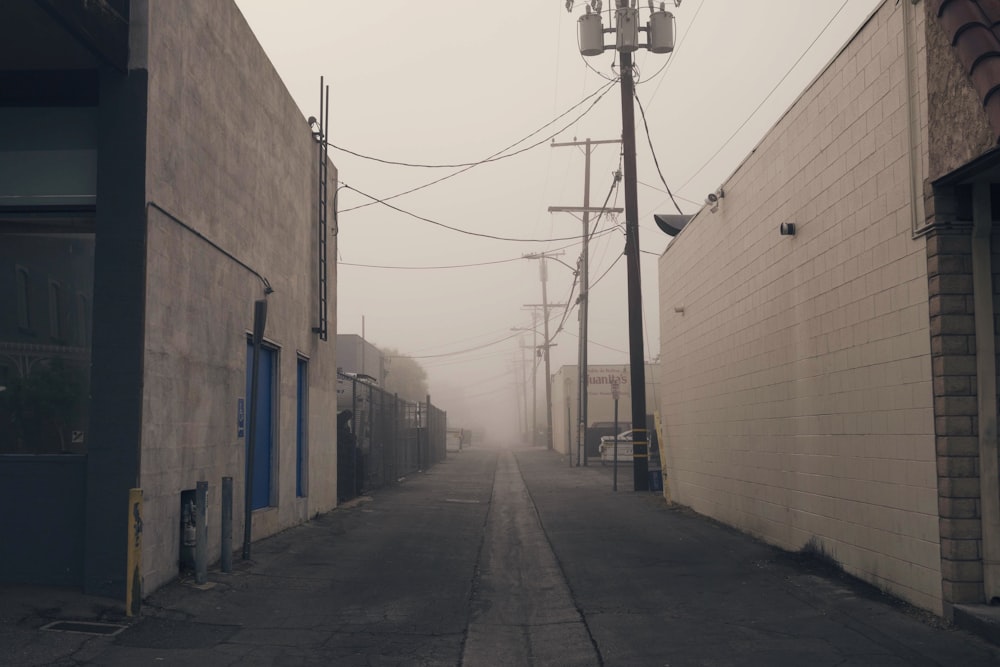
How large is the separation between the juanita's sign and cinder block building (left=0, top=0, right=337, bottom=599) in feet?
138

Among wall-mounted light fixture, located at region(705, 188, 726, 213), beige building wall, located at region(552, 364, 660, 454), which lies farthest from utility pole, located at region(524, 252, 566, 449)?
wall-mounted light fixture, located at region(705, 188, 726, 213)

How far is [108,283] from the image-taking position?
805 cm

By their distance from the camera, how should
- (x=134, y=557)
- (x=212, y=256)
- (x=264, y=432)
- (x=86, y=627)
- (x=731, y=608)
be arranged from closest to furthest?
(x=86, y=627), (x=134, y=557), (x=731, y=608), (x=212, y=256), (x=264, y=432)

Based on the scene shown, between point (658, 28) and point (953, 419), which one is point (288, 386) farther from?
point (658, 28)

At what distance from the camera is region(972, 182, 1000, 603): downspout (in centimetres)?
724

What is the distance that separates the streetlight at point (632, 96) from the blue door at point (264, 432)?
447 inches

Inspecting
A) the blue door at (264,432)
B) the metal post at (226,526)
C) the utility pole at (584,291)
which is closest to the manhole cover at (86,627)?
the metal post at (226,526)

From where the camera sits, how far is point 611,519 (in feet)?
51.6

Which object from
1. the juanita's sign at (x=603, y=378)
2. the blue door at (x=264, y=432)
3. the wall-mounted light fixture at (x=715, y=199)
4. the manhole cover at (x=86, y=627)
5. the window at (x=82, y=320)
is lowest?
the manhole cover at (x=86, y=627)

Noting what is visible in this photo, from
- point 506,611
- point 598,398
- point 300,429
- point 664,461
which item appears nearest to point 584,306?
point 598,398

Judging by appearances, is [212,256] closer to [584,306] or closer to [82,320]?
[82,320]

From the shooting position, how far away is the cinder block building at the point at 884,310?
732cm

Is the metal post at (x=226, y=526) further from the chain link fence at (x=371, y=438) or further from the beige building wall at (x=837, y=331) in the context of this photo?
the chain link fence at (x=371, y=438)

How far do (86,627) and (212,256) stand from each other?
4.17m
